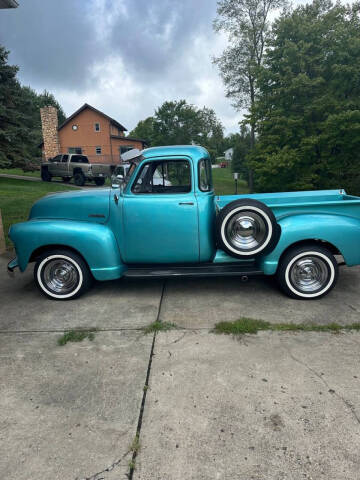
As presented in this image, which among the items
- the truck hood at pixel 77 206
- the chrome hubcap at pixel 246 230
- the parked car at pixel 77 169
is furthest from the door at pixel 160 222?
the parked car at pixel 77 169

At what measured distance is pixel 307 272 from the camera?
4.18m

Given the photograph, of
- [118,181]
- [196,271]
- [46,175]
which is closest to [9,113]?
[46,175]

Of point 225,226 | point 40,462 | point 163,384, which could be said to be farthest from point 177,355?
point 225,226

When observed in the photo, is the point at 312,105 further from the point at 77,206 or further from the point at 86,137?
the point at 86,137

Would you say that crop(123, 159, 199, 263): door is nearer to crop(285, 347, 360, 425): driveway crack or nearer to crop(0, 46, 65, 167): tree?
crop(285, 347, 360, 425): driveway crack

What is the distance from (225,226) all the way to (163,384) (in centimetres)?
213

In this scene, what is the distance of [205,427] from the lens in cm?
218

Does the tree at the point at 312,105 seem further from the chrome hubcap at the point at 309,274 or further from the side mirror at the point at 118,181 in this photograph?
the side mirror at the point at 118,181

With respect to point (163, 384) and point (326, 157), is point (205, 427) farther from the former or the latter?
point (326, 157)

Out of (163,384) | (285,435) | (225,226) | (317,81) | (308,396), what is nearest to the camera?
(285,435)

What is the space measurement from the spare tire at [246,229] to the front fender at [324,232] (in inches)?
5.3

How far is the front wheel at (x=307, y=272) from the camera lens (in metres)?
4.08

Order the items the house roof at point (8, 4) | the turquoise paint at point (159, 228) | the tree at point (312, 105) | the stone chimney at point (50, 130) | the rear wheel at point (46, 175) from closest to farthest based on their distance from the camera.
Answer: the turquoise paint at point (159, 228) < the house roof at point (8, 4) < the tree at point (312, 105) < the rear wheel at point (46, 175) < the stone chimney at point (50, 130)

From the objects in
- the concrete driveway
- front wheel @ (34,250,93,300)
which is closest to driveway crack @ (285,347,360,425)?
the concrete driveway
